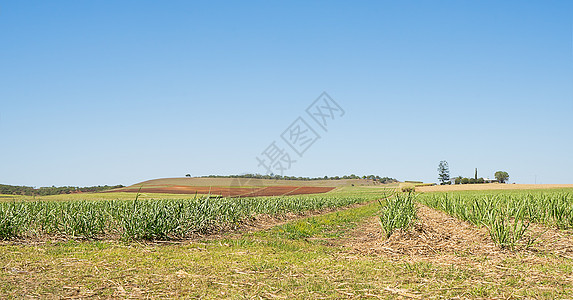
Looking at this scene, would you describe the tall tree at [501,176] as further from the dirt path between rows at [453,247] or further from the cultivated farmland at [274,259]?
the dirt path between rows at [453,247]

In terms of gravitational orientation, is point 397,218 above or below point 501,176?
below

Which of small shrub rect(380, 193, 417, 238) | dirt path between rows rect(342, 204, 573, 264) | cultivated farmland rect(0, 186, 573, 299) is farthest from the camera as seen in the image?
small shrub rect(380, 193, 417, 238)

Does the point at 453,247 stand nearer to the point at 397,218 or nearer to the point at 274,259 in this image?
the point at 397,218

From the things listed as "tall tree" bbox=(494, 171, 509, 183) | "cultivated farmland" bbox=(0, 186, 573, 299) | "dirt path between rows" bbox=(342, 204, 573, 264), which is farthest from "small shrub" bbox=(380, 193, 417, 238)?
"tall tree" bbox=(494, 171, 509, 183)

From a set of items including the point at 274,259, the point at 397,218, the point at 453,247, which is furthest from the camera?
the point at 397,218

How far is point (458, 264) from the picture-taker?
23.6ft

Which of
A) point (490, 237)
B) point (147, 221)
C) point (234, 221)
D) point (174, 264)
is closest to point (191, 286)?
point (174, 264)

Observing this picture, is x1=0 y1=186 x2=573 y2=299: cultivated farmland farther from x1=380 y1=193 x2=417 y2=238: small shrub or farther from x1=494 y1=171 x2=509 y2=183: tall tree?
x1=494 y1=171 x2=509 y2=183: tall tree

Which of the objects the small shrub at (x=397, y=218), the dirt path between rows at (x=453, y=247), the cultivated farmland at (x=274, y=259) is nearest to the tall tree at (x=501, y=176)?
the cultivated farmland at (x=274, y=259)

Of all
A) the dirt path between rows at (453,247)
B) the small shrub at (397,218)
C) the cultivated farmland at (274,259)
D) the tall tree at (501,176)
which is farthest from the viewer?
the tall tree at (501,176)

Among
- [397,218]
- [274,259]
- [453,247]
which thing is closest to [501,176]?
[397,218]

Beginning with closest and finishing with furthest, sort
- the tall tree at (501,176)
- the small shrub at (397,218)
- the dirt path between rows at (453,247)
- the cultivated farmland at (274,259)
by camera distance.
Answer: the cultivated farmland at (274,259) → the dirt path between rows at (453,247) → the small shrub at (397,218) → the tall tree at (501,176)

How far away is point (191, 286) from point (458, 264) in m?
5.00

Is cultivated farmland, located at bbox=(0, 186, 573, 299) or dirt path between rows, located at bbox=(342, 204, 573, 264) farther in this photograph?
dirt path between rows, located at bbox=(342, 204, 573, 264)
